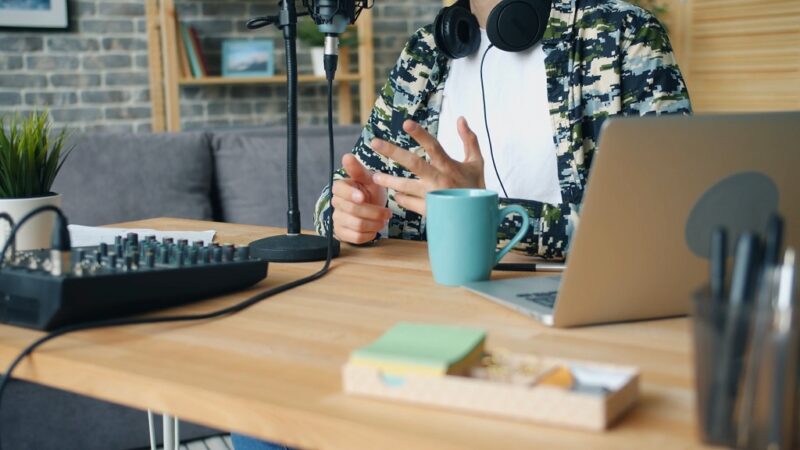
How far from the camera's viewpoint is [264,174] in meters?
2.67

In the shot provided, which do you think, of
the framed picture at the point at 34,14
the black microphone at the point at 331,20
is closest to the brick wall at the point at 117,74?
the framed picture at the point at 34,14

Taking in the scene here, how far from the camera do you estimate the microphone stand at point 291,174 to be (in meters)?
1.18

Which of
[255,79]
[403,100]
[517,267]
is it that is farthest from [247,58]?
[517,267]

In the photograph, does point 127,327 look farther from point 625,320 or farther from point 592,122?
point 592,122

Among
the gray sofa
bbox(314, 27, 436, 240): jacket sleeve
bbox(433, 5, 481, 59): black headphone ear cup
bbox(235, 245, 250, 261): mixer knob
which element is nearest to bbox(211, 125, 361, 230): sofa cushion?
the gray sofa

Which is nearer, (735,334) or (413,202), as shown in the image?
(735,334)

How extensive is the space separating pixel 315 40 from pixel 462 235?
11.6 ft

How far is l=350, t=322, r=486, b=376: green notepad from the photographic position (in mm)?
635

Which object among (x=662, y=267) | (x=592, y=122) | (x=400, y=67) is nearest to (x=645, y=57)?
(x=592, y=122)

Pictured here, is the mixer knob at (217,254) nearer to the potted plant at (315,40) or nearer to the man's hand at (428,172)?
the man's hand at (428,172)

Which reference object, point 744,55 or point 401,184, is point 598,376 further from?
point 744,55

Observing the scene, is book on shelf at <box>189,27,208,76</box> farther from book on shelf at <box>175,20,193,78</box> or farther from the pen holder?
the pen holder

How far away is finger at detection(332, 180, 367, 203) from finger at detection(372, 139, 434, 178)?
0.12 m

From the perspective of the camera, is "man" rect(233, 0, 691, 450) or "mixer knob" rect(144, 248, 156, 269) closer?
"mixer knob" rect(144, 248, 156, 269)
